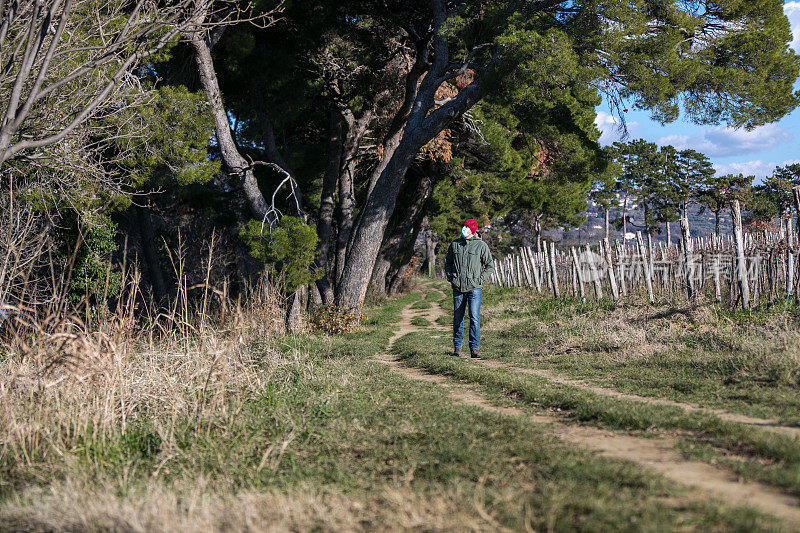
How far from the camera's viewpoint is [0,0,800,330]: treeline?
9758 mm

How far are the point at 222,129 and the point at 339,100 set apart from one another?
13.3ft

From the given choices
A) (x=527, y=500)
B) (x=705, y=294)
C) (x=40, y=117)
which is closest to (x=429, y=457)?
(x=527, y=500)

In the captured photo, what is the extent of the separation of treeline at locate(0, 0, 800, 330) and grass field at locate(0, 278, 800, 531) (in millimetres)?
3842

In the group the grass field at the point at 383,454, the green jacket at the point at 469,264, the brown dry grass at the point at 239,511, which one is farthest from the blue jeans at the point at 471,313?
the brown dry grass at the point at 239,511

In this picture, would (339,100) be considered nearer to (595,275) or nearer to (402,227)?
(402,227)

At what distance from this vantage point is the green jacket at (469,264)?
8.88 m

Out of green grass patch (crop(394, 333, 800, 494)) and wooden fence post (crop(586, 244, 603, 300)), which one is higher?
wooden fence post (crop(586, 244, 603, 300))

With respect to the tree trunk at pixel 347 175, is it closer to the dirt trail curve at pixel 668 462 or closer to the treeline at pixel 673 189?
the dirt trail curve at pixel 668 462

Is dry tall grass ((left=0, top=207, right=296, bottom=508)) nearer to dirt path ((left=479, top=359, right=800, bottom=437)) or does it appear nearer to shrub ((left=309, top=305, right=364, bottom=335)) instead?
dirt path ((left=479, top=359, right=800, bottom=437))

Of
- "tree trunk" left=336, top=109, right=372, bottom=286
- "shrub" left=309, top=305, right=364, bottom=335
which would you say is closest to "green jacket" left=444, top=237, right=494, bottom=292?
"shrub" left=309, top=305, right=364, bottom=335

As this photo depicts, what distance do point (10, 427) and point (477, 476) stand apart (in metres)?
3.57

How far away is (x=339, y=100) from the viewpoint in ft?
54.3

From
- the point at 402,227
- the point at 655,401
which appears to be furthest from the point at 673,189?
the point at 655,401

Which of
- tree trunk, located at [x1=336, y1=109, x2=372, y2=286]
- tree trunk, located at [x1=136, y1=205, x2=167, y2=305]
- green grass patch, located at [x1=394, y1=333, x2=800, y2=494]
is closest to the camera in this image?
green grass patch, located at [x1=394, y1=333, x2=800, y2=494]
